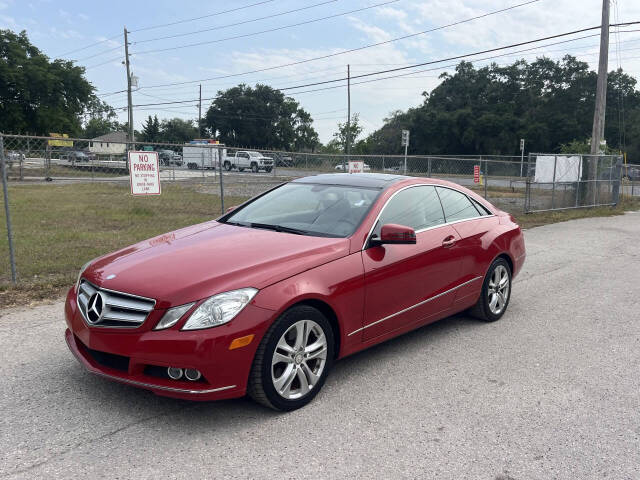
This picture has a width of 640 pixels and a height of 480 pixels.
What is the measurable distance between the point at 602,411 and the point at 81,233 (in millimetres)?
9166

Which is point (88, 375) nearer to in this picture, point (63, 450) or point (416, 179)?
point (63, 450)

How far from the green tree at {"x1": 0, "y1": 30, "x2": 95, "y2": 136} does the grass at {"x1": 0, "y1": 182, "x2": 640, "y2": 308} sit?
4519 centimetres

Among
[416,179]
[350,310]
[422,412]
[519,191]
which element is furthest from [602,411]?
[519,191]

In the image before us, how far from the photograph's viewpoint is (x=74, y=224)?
451 inches

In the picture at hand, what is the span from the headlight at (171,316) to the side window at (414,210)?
1662 mm

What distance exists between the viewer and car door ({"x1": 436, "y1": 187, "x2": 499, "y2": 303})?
193 inches

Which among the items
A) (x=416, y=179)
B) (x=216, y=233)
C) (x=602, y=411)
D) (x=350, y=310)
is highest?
(x=416, y=179)

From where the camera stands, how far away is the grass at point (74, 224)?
6676 millimetres

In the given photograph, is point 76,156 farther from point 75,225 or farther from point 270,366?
point 270,366

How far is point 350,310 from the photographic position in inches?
147

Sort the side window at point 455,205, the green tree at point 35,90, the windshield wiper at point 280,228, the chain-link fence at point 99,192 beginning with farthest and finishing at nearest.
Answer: the green tree at point 35,90 < the chain-link fence at point 99,192 < the side window at point 455,205 < the windshield wiper at point 280,228

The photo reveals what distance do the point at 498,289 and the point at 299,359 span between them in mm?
2848

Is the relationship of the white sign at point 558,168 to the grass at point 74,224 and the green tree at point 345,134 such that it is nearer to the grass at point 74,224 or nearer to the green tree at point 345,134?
the grass at point 74,224

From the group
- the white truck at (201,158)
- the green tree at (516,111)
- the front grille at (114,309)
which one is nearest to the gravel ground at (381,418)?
the front grille at (114,309)
